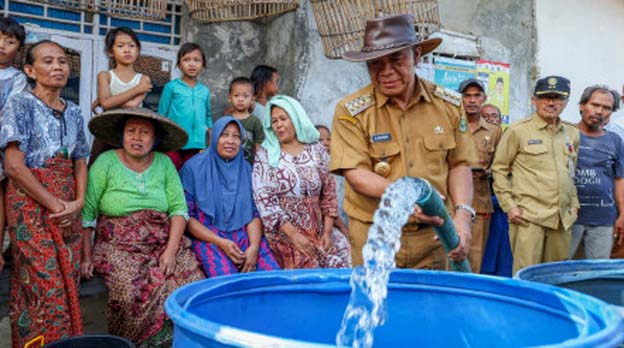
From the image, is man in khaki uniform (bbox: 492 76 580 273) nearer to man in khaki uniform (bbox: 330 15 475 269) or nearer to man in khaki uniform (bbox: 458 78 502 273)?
man in khaki uniform (bbox: 458 78 502 273)

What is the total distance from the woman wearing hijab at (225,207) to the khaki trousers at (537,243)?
5.42 ft

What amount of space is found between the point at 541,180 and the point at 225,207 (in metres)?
2.12

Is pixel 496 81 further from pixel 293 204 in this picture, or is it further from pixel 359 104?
pixel 359 104

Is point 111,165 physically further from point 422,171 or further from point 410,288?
point 410,288

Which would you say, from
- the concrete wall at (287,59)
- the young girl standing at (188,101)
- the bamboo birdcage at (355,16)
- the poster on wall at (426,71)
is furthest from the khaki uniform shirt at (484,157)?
the young girl standing at (188,101)

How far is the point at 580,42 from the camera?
310 inches

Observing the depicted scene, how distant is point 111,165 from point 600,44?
693 centimetres

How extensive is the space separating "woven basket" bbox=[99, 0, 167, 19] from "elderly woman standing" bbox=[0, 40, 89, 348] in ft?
5.23

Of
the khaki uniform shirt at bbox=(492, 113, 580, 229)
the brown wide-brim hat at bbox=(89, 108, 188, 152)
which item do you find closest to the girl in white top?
the brown wide-brim hat at bbox=(89, 108, 188, 152)

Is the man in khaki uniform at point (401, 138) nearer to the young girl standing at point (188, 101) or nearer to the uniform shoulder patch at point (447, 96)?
the uniform shoulder patch at point (447, 96)

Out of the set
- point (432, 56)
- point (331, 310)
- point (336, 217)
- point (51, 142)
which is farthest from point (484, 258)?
point (331, 310)

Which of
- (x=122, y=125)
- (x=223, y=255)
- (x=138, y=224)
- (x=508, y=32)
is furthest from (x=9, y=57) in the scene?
(x=508, y=32)

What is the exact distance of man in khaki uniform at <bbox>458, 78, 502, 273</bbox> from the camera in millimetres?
4688

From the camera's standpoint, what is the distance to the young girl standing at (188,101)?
4449mm
